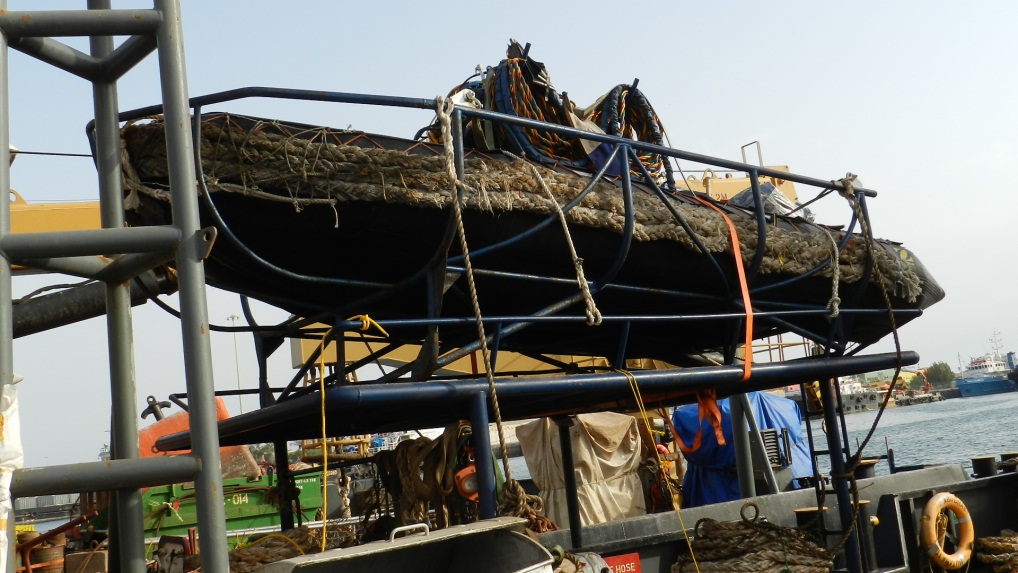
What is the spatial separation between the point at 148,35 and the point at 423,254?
2765 millimetres

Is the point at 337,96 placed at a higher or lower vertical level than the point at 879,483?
higher

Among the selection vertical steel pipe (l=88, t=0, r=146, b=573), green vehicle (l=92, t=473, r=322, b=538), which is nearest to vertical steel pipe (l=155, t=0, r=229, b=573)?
vertical steel pipe (l=88, t=0, r=146, b=573)

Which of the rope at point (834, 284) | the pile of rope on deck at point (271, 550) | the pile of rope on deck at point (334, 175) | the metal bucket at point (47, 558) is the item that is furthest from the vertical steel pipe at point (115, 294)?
the metal bucket at point (47, 558)

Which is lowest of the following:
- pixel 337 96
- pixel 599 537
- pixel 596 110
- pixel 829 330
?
pixel 599 537

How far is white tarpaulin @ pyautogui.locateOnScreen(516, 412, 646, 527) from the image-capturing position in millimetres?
15242

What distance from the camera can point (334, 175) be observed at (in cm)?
489

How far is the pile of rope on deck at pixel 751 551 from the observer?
657cm

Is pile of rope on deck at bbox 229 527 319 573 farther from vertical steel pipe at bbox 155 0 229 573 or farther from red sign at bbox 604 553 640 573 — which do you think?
vertical steel pipe at bbox 155 0 229 573

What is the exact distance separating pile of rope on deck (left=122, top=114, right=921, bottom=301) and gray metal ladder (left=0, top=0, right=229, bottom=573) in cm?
177

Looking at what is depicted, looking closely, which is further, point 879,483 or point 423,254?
point 879,483

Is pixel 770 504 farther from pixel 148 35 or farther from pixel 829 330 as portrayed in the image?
pixel 148 35

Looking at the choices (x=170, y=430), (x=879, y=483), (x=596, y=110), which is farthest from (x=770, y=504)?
(x=170, y=430)

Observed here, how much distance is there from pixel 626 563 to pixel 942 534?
9.26 feet

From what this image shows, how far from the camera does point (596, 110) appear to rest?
7.22 m
